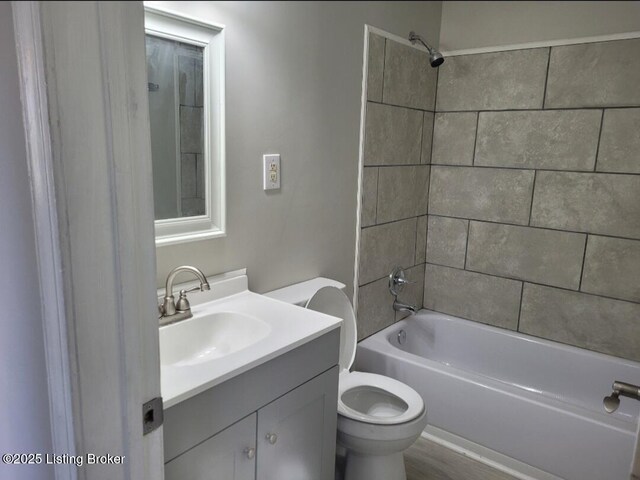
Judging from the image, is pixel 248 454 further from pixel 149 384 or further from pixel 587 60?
pixel 587 60

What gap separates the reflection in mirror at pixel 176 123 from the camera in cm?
119

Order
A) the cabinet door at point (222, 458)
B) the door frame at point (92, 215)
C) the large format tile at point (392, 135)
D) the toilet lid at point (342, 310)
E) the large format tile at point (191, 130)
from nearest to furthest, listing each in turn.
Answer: the door frame at point (92, 215) < the cabinet door at point (222, 458) < the large format tile at point (191, 130) < the toilet lid at point (342, 310) < the large format tile at point (392, 135)

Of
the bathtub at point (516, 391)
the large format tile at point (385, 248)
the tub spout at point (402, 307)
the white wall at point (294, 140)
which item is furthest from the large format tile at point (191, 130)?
the tub spout at point (402, 307)

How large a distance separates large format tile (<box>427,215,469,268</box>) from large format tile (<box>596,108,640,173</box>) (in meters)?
0.79

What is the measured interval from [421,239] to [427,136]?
2.07ft

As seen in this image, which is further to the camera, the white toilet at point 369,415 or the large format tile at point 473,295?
the large format tile at point 473,295

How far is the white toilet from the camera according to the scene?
1.71 metres

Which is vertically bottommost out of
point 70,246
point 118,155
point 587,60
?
point 70,246

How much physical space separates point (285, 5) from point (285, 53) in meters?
0.54

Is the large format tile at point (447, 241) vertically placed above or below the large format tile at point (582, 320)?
above

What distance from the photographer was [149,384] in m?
0.74

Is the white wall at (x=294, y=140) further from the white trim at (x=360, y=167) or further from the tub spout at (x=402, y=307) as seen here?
the tub spout at (x=402, y=307)

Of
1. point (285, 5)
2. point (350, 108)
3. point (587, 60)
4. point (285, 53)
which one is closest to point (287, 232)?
point (350, 108)

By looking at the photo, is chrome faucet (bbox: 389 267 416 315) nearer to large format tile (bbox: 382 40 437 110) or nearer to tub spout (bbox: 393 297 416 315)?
tub spout (bbox: 393 297 416 315)
